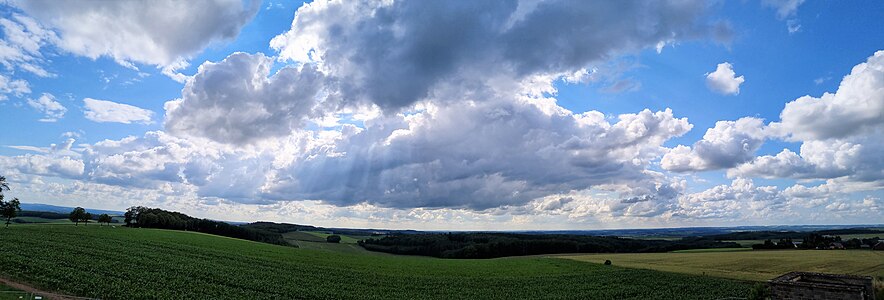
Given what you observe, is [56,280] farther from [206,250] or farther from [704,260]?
[704,260]

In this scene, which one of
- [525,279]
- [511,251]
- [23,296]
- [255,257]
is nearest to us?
[23,296]

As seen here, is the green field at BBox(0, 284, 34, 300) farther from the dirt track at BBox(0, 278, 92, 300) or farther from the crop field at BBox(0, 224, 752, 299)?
the crop field at BBox(0, 224, 752, 299)

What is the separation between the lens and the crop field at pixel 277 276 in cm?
A: 3678

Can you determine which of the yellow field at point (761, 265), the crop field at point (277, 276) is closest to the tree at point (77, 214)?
the crop field at point (277, 276)

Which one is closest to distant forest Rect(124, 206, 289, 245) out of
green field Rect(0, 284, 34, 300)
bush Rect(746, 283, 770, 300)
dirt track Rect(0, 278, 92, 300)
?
dirt track Rect(0, 278, 92, 300)

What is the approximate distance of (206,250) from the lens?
6862 cm

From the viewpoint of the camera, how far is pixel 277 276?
51.6m

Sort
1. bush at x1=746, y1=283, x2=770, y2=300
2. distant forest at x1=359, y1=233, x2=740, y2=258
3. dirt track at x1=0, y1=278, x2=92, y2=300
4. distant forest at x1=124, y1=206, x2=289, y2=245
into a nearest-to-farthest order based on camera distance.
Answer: dirt track at x1=0, y1=278, x2=92, y2=300
bush at x1=746, y1=283, x2=770, y2=300
distant forest at x1=124, y1=206, x2=289, y2=245
distant forest at x1=359, y1=233, x2=740, y2=258

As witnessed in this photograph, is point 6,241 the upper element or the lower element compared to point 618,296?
upper

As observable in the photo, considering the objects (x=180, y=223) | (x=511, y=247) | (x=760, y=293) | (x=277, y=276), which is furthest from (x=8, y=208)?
(x=760, y=293)

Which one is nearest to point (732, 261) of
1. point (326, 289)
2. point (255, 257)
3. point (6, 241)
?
point (326, 289)

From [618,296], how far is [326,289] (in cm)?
2852

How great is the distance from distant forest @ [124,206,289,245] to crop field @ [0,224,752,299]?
42259 mm

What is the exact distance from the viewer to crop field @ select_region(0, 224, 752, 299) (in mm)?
36781
